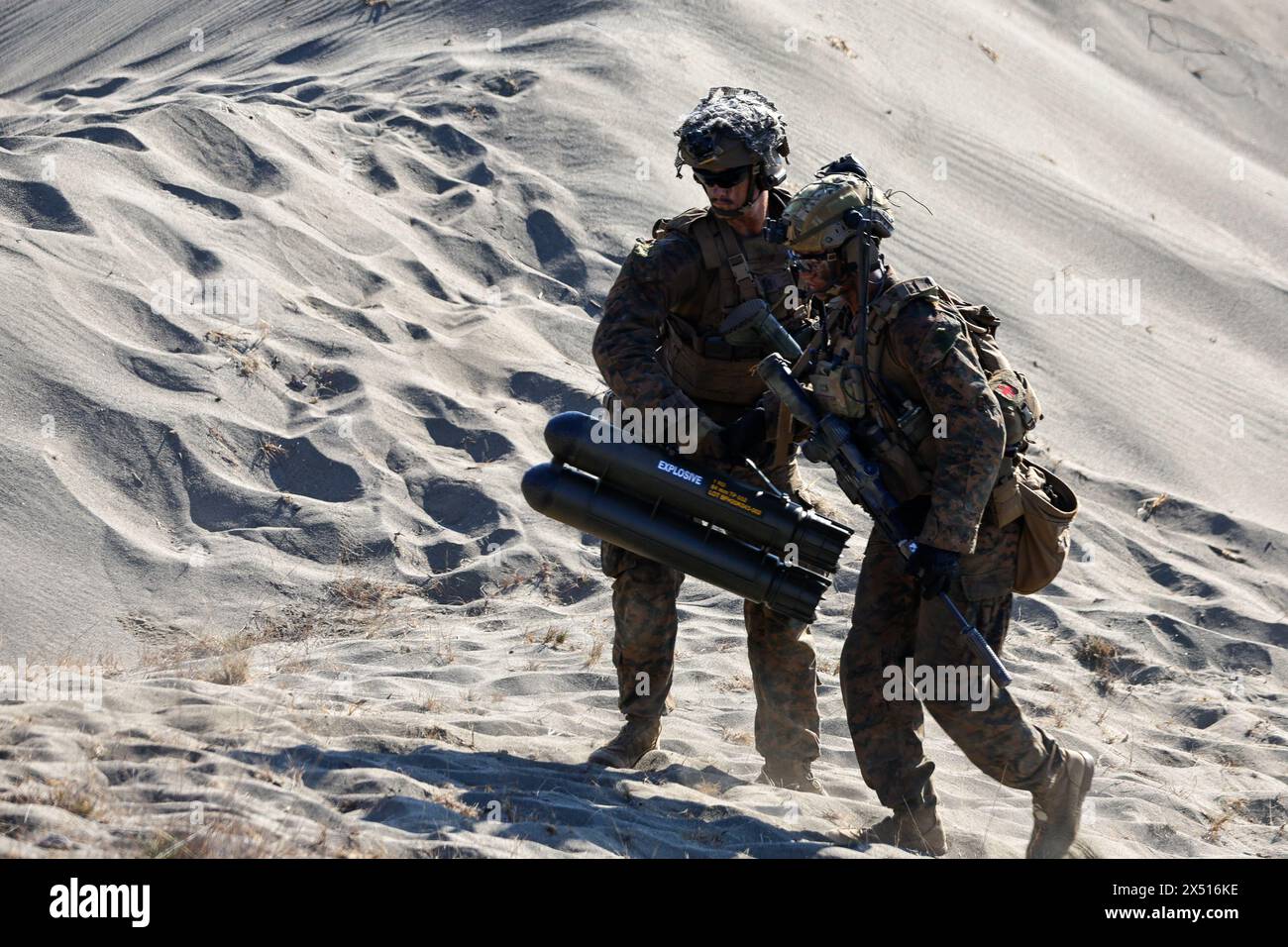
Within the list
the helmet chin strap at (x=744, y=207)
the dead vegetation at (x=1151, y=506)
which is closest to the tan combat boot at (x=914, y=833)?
the helmet chin strap at (x=744, y=207)

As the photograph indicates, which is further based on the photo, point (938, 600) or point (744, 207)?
point (744, 207)

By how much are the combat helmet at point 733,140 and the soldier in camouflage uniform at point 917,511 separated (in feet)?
1.36

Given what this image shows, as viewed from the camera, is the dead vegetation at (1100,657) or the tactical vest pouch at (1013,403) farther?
the dead vegetation at (1100,657)

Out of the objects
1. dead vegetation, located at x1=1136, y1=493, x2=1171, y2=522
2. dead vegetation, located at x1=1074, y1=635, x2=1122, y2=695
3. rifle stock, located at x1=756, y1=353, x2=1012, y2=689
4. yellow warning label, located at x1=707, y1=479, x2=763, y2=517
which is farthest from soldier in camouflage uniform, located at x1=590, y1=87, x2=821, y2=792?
dead vegetation, located at x1=1136, y1=493, x2=1171, y2=522

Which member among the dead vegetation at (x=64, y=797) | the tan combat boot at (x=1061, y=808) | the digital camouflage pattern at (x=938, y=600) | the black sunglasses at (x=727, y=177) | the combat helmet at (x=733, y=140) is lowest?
the tan combat boot at (x=1061, y=808)

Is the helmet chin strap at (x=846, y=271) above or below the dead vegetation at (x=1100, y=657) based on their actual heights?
above

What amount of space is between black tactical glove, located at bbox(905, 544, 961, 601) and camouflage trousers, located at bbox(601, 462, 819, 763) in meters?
0.96

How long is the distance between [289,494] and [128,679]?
2506mm

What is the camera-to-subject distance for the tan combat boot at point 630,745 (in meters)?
5.25

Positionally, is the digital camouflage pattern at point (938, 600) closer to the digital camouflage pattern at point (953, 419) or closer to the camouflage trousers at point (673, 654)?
the digital camouflage pattern at point (953, 419)

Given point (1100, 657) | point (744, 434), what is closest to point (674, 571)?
point (744, 434)

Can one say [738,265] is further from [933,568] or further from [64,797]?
[64,797]

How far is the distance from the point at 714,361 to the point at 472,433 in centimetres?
359

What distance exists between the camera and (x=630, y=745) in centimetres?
532
